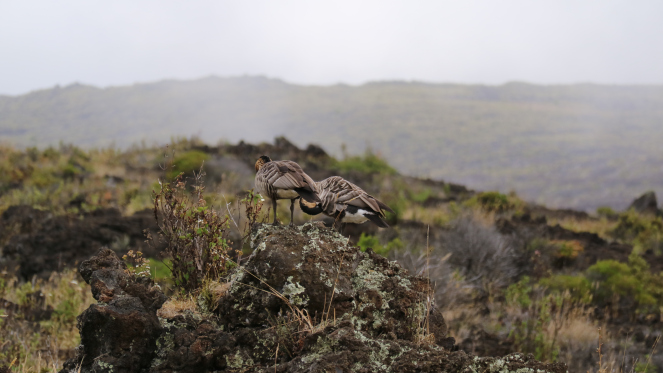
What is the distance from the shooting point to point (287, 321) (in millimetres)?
3816

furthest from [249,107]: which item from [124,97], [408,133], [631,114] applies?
[631,114]

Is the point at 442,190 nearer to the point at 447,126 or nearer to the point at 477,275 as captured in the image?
the point at 477,275

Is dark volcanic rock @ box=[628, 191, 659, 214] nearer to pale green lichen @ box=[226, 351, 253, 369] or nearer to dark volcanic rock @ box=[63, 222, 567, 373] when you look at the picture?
dark volcanic rock @ box=[63, 222, 567, 373]

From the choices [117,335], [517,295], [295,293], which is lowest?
[517,295]

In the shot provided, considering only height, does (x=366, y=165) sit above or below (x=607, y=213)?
above

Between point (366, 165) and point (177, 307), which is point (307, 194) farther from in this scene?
point (366, 165)

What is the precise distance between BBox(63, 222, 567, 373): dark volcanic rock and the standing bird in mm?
305

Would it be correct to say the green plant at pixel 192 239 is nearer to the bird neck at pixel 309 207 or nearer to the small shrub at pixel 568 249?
the bird neck at pixel 309 207

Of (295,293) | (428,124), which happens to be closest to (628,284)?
(295,293)

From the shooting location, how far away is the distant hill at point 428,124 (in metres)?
59.6

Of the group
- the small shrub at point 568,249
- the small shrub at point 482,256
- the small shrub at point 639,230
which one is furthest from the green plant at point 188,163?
the small shrub at point 639,230

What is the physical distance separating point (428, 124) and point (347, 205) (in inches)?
3357

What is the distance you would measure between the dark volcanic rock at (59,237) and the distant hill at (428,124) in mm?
38504

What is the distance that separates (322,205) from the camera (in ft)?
16.0
